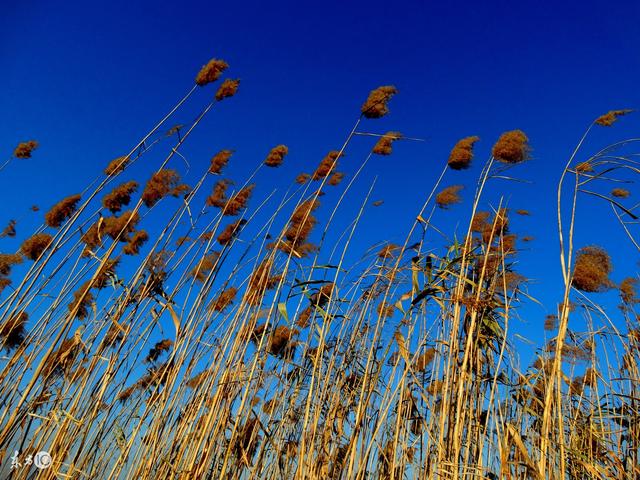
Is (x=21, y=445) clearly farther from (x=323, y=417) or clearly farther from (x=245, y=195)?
(x=245, y=195)

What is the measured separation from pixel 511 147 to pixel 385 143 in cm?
80

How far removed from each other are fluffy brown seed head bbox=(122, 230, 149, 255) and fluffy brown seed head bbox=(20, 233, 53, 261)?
17.3 inches

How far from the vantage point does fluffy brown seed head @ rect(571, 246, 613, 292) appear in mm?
1932

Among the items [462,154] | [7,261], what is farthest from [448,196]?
[7,261]

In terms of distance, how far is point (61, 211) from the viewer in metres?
2.62

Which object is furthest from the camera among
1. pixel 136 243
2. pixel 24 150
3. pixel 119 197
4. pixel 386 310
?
pixel 24 150

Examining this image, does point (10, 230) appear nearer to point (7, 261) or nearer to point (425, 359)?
point (7, 261)

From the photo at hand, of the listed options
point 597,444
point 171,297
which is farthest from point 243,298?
point 597,444

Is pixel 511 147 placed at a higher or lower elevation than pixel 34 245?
higher

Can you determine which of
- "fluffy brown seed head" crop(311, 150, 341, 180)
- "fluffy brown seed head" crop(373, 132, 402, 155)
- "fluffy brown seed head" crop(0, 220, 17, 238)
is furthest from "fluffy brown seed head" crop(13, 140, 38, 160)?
"fluffy brown seed head" crop(373, 132, 402, 155)

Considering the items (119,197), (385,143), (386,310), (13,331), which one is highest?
(385,143)

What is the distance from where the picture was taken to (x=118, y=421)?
264 cm

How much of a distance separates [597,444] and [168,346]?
2660 millimetres

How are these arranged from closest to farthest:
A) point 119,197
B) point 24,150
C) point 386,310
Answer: point 386,310 < point 119,197 < point 24,150
